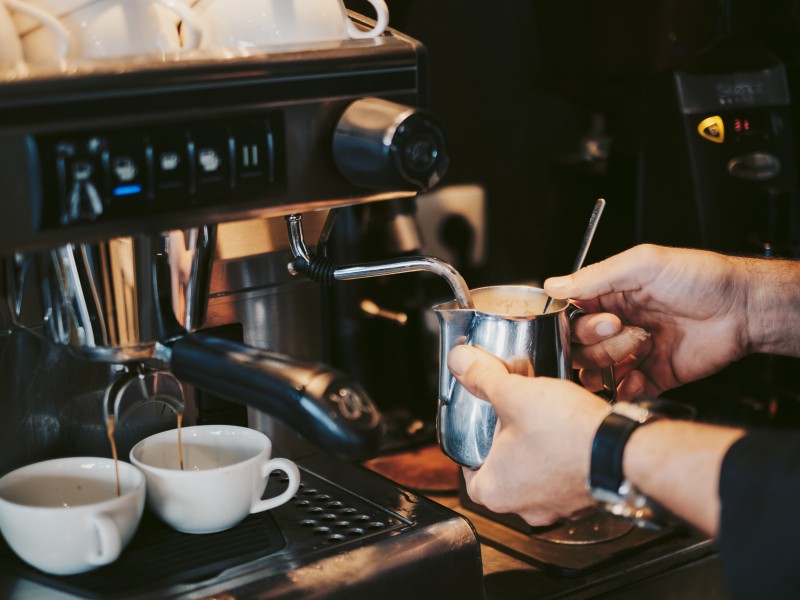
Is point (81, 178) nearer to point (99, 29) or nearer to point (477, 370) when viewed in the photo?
point (99, 29)

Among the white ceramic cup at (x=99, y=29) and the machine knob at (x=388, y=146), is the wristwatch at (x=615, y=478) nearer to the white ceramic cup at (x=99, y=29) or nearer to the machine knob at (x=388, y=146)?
the machine knob at (x=388, y=146)

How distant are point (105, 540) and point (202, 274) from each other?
0.21 metres

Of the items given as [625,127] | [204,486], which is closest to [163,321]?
[204,486]

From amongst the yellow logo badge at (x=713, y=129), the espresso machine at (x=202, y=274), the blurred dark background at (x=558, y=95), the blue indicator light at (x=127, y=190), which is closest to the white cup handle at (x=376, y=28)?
the espresso machine at (x=202, y=274)

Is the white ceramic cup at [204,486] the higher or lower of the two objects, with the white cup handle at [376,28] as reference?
lower

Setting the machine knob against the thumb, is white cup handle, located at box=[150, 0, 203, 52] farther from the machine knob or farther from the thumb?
the thumb

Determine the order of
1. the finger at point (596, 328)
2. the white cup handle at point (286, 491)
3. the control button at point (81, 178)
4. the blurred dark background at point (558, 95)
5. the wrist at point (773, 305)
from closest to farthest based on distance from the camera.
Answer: the control button at point (81, 178)
the white cup handle at point (286, 491)
the finger at point (596, 328)
the wrist at point (773, 305)
the blurred dark background at point (558, 95)

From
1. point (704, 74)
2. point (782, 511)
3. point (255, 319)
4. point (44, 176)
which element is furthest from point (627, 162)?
point (44, 176)

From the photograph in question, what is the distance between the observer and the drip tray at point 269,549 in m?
0.79

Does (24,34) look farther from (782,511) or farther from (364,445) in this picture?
(782,511)

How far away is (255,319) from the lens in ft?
3.28

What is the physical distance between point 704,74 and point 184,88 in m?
0.83

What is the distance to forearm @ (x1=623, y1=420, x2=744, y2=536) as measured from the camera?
75 cm

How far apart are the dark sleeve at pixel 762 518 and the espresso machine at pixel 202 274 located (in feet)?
0.78
